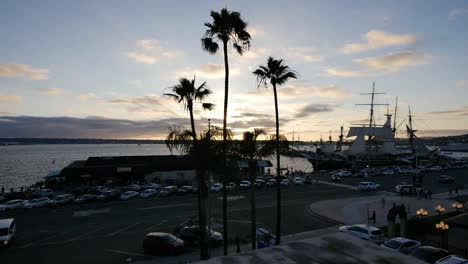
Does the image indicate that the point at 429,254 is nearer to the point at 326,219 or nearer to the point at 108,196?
the point at 326,219

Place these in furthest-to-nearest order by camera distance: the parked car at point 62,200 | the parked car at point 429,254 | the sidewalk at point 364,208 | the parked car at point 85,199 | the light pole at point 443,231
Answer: the parked car at point 85,199
the parked car at point 62,200
the sidewalk at point 364,208
the light pole at point 443,231
the parked car at point 429,254

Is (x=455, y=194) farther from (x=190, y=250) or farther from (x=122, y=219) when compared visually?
(x=122, y=219)

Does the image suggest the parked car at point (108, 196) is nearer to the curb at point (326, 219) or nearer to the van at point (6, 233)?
the van at point (6, 233)

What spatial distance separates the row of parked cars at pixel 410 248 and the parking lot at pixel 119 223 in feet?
21.1

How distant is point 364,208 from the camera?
35219 mm

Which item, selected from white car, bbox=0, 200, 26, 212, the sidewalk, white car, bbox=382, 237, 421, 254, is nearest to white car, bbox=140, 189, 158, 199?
white car, bbox=0, 200, 26, 212

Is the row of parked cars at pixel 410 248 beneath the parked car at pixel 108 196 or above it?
above

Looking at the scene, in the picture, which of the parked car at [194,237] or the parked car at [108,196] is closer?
the parked car at [194,237]

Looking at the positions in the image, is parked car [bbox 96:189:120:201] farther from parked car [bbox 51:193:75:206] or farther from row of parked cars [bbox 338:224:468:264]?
row of parked cars [bbox 338:224:468:264]

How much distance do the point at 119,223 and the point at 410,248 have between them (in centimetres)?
2589

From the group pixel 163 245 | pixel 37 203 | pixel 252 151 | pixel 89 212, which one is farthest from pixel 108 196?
pixel 252 151

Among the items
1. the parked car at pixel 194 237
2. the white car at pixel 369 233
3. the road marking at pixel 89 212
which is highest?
the white car at pixel 369 233

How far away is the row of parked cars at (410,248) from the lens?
16353 millimetres

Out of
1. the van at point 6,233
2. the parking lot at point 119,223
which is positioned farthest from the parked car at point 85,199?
the van at point 6,233
